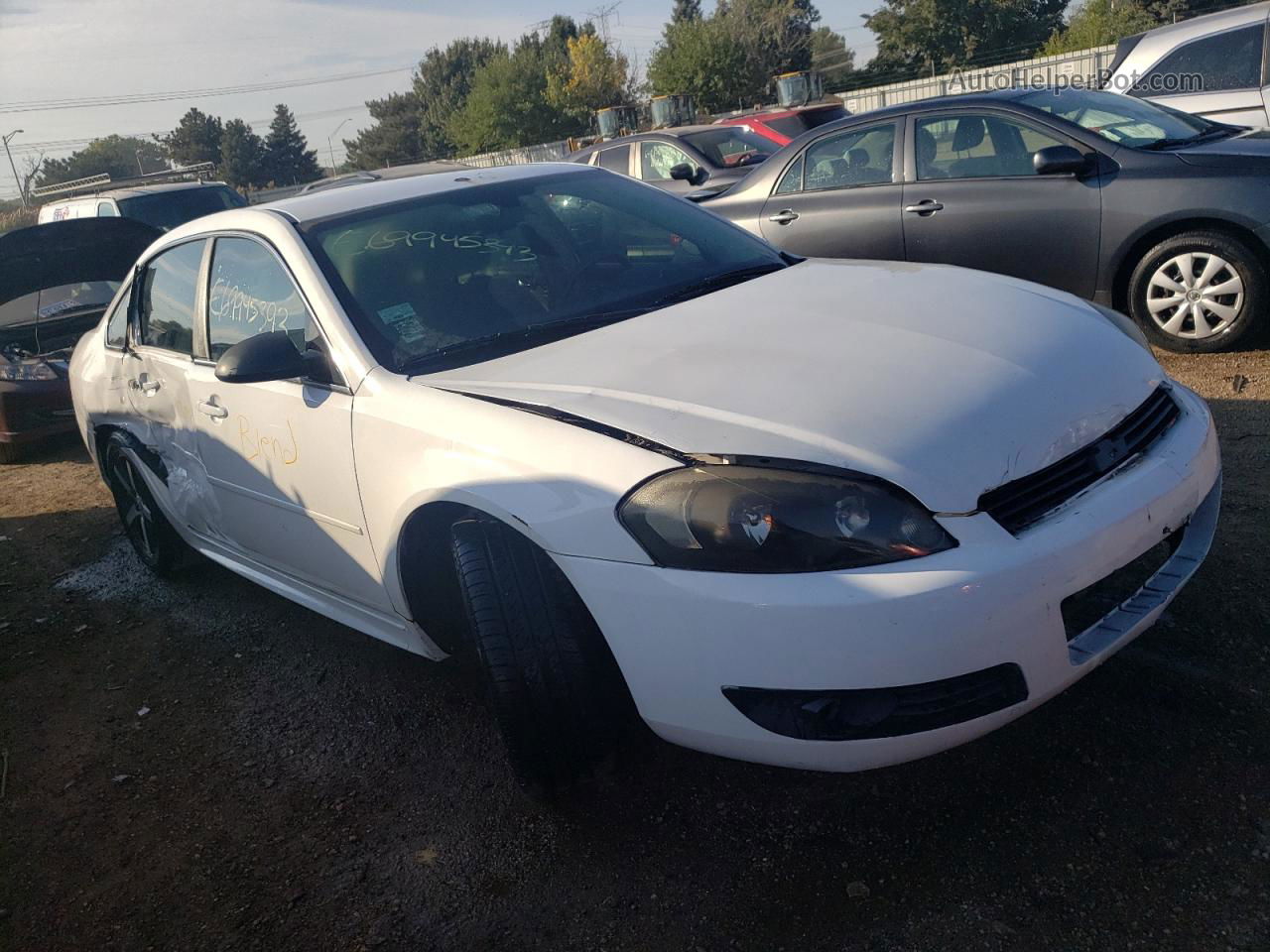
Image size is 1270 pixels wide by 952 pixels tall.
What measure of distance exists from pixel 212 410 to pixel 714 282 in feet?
5.80

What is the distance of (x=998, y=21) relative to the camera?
45.1m

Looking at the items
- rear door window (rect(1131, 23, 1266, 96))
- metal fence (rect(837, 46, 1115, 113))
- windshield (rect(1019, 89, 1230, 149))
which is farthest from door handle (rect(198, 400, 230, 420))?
metal fence (rect(837, 46, 1115, 113))

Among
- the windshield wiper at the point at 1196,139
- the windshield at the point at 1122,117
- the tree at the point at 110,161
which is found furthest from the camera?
the tree at the point at 110,161

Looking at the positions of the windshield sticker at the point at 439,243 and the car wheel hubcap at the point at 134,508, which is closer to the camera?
the windshield sticker at the point at 439,243

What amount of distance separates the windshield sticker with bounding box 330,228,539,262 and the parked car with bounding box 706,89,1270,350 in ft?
11.4

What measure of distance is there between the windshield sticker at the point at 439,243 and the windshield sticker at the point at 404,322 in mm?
283

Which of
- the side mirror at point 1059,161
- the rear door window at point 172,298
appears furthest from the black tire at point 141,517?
the side mirror at point 1059,161

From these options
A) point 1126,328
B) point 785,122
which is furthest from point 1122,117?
point 785,122

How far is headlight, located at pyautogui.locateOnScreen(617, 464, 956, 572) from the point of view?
6.67ft

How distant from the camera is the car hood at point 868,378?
2141 millimetres

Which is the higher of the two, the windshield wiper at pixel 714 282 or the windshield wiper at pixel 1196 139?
the windshield wiper at pixel 1196 139

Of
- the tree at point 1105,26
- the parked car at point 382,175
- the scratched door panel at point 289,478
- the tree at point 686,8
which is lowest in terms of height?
the scratched door panel at point 289,478

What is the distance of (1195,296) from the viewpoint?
17.4 feet

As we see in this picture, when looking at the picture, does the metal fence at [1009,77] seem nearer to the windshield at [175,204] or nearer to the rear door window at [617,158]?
the rear door window at [617,158]
